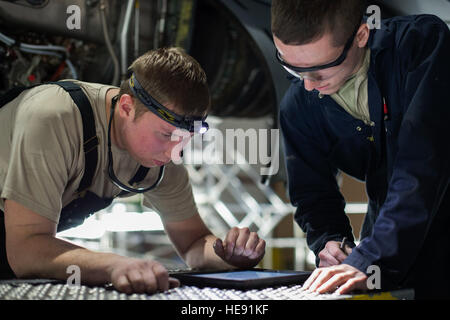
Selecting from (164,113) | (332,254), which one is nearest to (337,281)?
(332,254)

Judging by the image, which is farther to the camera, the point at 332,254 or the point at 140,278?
the point at 332,254

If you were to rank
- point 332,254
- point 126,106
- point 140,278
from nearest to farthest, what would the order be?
point 140,278
point 332,254
point 126,106

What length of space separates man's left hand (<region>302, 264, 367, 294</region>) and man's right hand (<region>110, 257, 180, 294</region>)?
0.80ft

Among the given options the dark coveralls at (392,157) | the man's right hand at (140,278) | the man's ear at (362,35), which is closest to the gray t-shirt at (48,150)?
the man's right hand at (140,278)

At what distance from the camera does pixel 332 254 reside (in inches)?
47.1

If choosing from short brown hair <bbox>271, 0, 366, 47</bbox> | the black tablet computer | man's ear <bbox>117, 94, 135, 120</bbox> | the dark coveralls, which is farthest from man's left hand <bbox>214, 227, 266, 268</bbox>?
short brown hair <bbox>271, 0, 366, 47</bbox>

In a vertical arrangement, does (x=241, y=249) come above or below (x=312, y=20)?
below

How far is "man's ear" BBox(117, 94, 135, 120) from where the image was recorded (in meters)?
1.31

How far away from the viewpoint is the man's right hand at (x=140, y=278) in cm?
86

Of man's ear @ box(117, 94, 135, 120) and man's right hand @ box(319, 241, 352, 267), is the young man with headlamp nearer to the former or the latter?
man's ear @ box(117, 94, 135, 120)

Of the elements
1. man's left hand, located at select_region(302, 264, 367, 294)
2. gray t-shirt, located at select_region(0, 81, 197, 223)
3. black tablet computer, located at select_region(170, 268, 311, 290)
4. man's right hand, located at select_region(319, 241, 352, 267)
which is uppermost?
gray t-shirt, located at select_region(0, 81, 197, 223)

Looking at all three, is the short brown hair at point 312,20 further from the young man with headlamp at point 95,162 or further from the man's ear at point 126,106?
the man's ear at point 126,106

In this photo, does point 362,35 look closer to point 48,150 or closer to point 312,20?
point 312,20

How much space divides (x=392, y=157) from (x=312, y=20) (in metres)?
0.39
